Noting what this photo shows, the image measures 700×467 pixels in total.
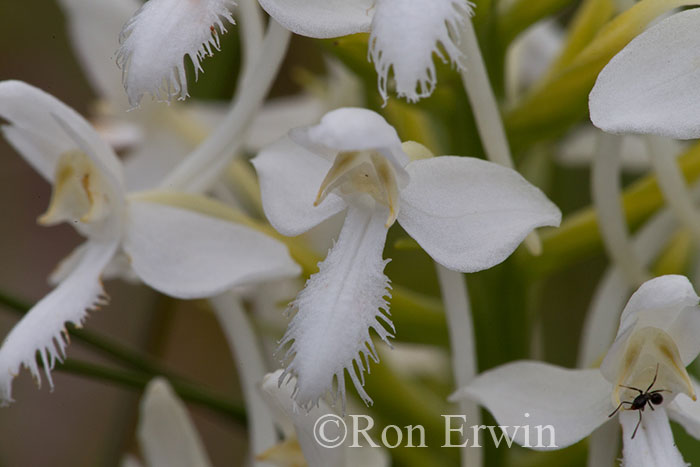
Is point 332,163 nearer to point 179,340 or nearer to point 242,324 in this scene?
point 242,324

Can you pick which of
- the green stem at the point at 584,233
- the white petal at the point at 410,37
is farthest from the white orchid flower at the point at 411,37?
the green stem at the point at 584,233

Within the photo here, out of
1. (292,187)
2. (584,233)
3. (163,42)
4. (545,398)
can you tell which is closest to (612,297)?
(584,233)

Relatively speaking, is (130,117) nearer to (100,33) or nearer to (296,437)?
(100,33)

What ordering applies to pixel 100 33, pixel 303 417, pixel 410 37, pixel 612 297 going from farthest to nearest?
pixel 100 33
pixel 612 297
pixel 303 417
pixel 410 37

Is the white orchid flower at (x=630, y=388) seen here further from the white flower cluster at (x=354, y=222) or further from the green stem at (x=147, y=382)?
the green stem at (x=147, y=382)

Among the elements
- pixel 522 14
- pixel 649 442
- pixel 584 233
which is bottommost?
pixel 649 442

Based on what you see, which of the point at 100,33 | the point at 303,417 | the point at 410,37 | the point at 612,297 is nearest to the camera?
the point at 410,37
